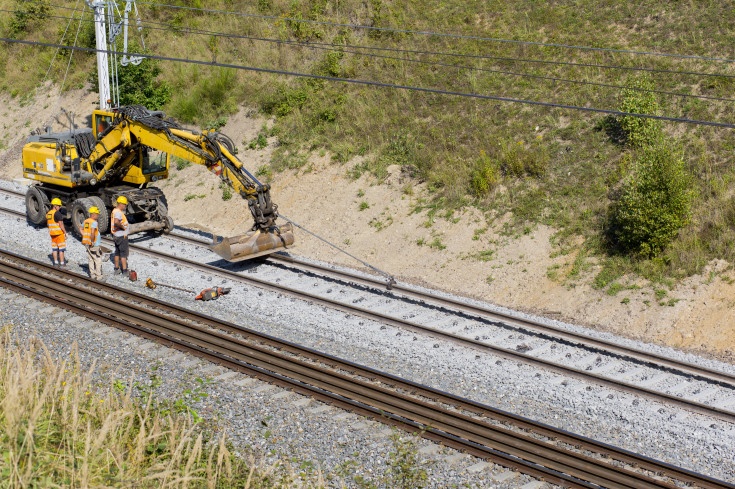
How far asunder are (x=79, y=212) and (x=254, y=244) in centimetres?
596

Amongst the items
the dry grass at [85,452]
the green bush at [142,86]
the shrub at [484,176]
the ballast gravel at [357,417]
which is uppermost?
the green bush at [142,86]

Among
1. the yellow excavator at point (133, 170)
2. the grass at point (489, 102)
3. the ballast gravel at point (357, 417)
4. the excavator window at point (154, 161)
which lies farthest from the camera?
the excavator window at point (154, 161)

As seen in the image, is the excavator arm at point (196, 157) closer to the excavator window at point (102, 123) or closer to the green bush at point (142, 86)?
the excavator window at point (102, 123)

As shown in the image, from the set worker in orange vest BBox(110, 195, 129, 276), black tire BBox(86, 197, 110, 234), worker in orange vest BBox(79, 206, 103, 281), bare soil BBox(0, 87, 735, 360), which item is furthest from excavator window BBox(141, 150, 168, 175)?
worker in orange vest BBox(79, 206, 103, 281)

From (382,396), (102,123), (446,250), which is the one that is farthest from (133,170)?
(382,396)

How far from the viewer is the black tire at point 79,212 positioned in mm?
18406

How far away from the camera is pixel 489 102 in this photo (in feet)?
73.0

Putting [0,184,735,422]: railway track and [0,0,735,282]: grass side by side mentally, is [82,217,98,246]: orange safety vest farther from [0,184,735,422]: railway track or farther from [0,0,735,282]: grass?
[0,0,735,282]: grass

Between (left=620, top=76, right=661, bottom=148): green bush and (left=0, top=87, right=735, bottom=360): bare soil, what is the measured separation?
12.2 ft

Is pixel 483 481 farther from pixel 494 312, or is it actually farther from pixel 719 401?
pixel 494 312

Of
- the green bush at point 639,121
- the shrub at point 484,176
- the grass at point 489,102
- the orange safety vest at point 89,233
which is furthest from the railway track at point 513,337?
the green bush at point 639,121

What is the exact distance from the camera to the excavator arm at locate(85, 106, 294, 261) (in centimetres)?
1548

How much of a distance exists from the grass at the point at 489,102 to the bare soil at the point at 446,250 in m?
0.44

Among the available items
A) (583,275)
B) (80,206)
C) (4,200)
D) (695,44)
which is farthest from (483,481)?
(4,200)
